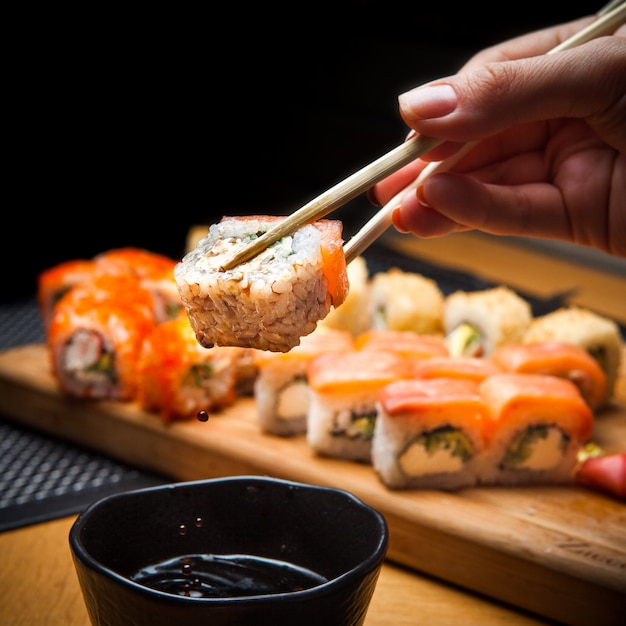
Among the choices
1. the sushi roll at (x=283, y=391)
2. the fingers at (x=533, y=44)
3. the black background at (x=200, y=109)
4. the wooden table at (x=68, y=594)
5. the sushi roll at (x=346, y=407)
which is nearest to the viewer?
the wooden table at (x=68, y=594)

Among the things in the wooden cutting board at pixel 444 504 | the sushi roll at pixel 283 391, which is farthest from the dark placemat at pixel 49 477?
the sushi roll at pixel 283 391

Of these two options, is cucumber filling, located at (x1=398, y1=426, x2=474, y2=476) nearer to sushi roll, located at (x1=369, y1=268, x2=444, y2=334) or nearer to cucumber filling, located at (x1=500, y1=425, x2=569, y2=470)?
cucumber filling, located at (x1=500, y1=425, x2=569, y2=470)

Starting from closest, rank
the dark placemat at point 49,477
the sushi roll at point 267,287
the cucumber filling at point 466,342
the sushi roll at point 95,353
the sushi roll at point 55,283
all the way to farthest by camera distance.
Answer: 1. the sushi roll at point 267,287
2. the dark placemat at point 49,477
3. the sushi roll at point 95,353
4. the cucumber filling at point 466,342
5. the sushi roll at point 55,283

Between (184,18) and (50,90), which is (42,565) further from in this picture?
(184,18)

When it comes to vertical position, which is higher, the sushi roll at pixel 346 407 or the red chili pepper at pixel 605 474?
the sushi roll at pixel 346 407

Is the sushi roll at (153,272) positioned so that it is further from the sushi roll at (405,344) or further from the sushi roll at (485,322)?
the sushi roll at (485,322)

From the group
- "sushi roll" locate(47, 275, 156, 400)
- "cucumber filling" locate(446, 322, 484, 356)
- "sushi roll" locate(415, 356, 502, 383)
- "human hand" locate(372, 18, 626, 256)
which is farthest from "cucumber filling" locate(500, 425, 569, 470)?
"sushi roll" locate(47, 275, 156, 400)
